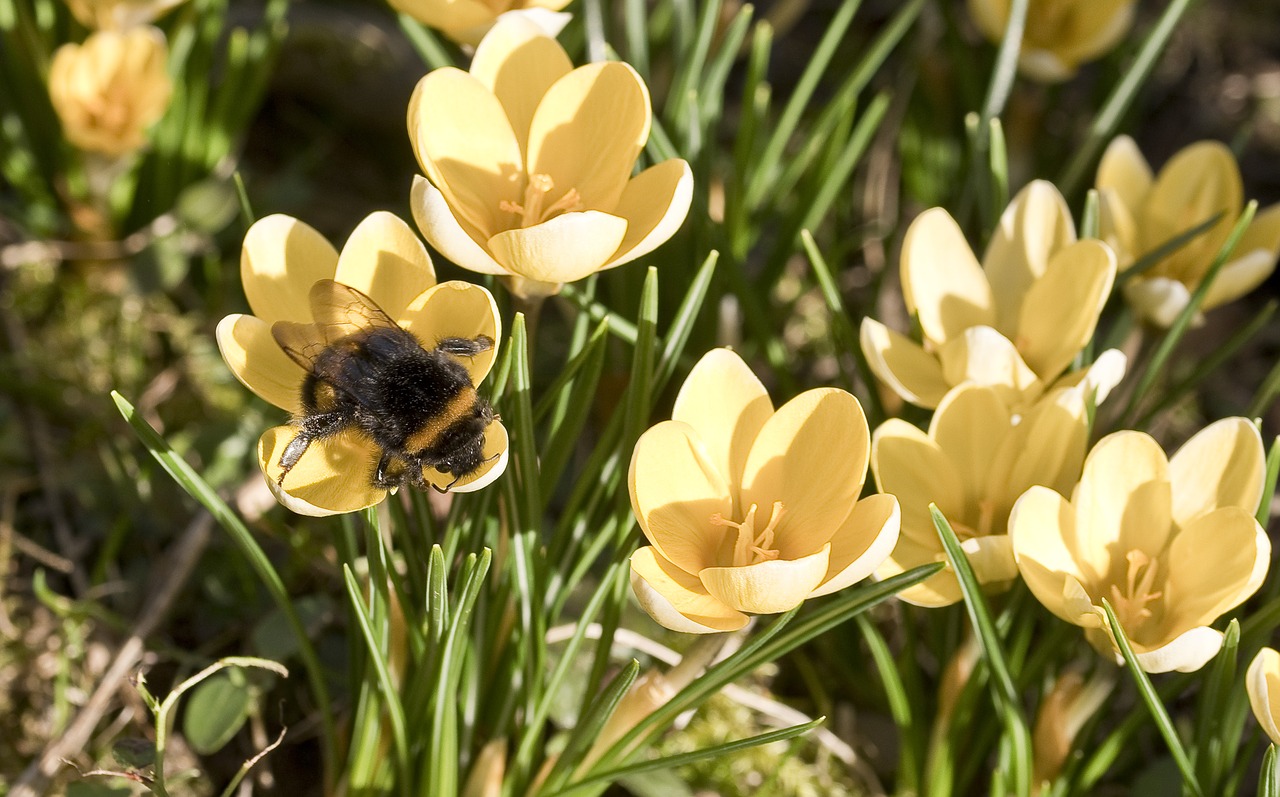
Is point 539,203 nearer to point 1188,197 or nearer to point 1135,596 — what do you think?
point 1135,596

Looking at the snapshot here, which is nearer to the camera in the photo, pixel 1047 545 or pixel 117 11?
pixel 1047 545

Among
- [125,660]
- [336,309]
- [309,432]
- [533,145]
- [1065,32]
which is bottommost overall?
[125,660]

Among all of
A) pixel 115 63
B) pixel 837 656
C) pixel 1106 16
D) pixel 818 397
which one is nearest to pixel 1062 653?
pixel 837 656

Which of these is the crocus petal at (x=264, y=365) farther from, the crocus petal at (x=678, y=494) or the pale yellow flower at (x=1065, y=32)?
the pale yellow flower at (x=1065, y=32)

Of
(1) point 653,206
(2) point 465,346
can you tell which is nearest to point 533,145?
(1) point 653,206

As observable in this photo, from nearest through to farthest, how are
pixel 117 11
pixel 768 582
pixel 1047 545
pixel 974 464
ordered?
pixel 768 582, pixel 1047 545, pixel 974 464, pixel 117 11

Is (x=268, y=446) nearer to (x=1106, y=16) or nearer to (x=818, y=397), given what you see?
Result: (x=818, y=397)
